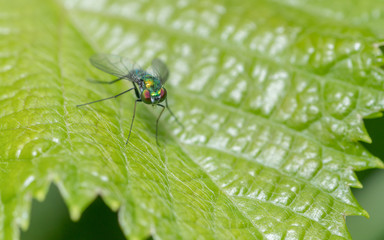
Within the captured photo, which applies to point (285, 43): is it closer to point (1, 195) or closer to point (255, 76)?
point (255, 76)

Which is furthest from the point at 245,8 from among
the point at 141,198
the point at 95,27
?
the point at 141,198

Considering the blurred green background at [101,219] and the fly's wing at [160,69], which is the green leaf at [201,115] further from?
Result: the blurred green background at [101,219]

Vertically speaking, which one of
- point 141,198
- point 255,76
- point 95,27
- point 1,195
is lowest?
point 1,195

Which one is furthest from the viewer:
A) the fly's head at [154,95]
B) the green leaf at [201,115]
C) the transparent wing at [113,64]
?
the transparent wing at [113,64]

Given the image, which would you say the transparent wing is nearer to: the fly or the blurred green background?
the fly

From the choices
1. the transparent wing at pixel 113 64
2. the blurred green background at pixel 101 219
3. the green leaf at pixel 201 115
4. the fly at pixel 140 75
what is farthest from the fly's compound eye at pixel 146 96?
the blurred green background at pixel 101 219
